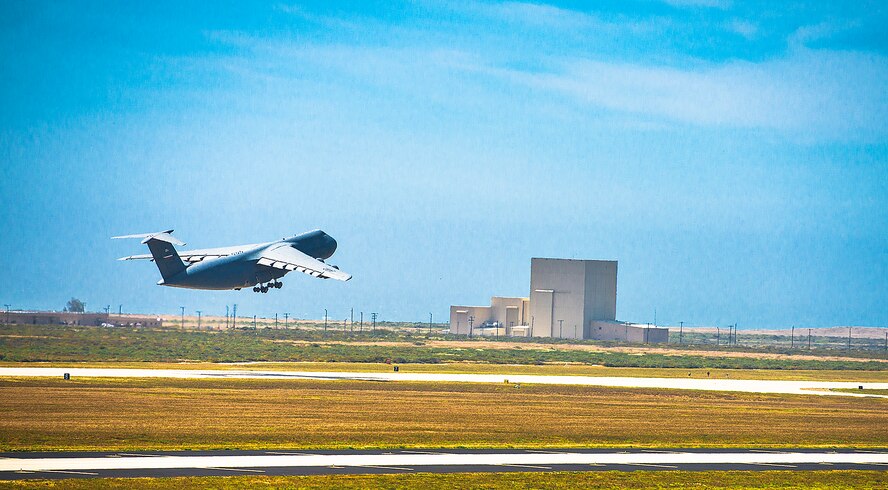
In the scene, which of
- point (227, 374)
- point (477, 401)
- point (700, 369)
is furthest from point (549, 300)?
point (477, 401)

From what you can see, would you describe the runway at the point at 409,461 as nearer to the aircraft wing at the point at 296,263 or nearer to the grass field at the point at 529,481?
the grass field at the point at 529,481

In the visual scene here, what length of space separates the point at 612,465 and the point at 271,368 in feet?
180

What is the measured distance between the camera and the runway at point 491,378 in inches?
2717

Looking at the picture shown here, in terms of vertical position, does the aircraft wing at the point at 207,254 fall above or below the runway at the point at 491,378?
above

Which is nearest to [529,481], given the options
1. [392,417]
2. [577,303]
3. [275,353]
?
[392,417]

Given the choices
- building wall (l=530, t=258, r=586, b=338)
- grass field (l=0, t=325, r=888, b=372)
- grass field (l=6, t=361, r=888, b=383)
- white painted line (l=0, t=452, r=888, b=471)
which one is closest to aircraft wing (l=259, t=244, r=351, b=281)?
grass field (l=6, t=361, r=888, b=383)

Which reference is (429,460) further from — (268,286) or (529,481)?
(268,286)

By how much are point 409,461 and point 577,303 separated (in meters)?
134

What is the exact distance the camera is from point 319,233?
80562mm

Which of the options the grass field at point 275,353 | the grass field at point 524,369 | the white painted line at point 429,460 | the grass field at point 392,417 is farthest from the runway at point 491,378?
the white painted line at point 429,460

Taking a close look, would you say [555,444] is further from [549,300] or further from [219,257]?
[549,300]

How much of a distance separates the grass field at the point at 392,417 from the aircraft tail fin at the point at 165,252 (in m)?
10.6

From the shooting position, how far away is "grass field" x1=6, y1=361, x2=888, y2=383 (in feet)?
271

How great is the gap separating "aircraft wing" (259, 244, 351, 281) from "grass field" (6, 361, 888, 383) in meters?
11.0
